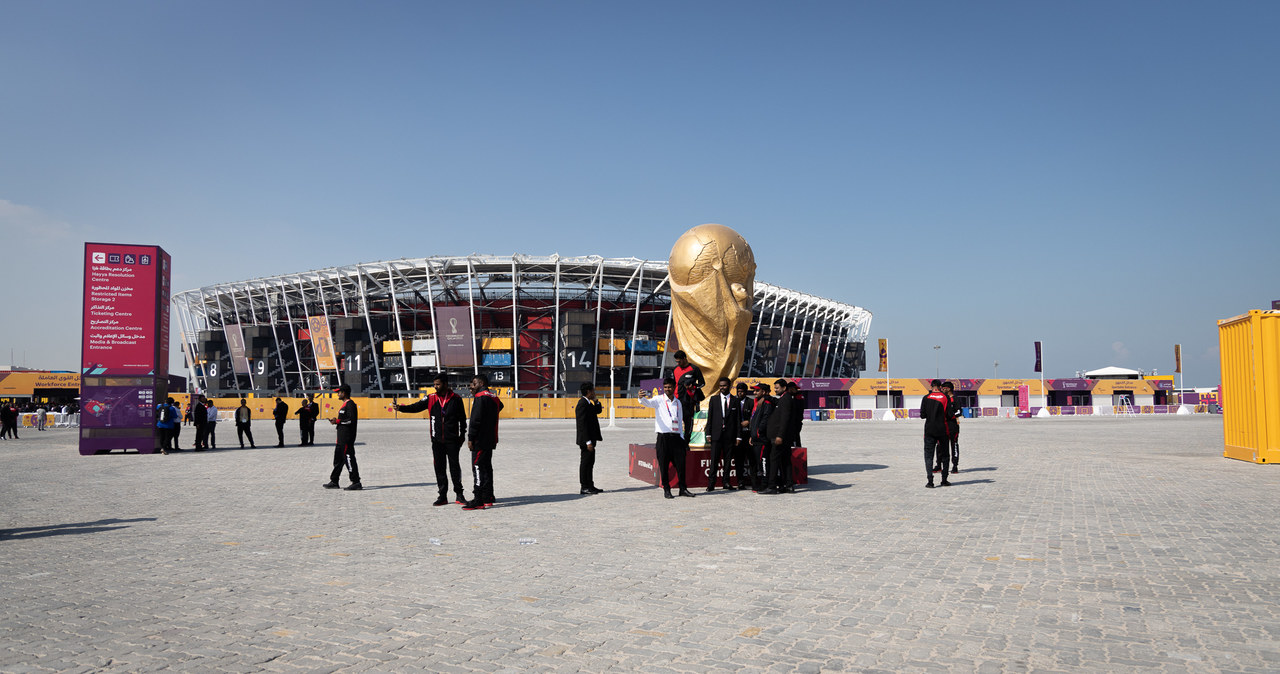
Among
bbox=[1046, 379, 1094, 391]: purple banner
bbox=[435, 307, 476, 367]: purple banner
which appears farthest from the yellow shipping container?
bbox=[1046, 379, 1094, 391]: purple banner

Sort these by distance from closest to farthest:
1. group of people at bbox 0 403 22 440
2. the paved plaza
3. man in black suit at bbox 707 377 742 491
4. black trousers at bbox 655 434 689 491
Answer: the paved plaza, black trousers at bbox 655 434 689 491, man in black suit at bbox 707 377 742 491, group of people at bbox 0 403 22 440

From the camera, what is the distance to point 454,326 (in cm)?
5944

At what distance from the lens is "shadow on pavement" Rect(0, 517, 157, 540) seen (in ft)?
25.9

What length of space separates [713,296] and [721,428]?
3.09m

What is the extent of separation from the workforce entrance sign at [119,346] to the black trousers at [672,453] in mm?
15989

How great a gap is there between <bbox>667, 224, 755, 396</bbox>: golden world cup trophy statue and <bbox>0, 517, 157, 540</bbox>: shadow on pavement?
8.36m

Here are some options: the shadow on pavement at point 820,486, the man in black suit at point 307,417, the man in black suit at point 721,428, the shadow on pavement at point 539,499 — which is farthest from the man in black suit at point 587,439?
the man in black suit at point 307,417

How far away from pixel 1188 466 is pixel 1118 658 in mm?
13025

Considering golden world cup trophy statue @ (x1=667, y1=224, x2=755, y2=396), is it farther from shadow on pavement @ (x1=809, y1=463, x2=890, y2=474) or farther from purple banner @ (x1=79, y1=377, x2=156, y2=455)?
purple banner @ (x1=79, y1=377, x2=156, y2=455)

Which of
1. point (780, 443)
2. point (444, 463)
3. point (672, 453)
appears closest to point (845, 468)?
point (780, 443)

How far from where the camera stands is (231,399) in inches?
2488

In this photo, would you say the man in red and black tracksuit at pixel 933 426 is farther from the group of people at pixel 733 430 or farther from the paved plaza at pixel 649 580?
the group of people at pixel 733 430

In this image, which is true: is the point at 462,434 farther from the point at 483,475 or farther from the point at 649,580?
the point at 649,580

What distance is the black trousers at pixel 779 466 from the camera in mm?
10914
